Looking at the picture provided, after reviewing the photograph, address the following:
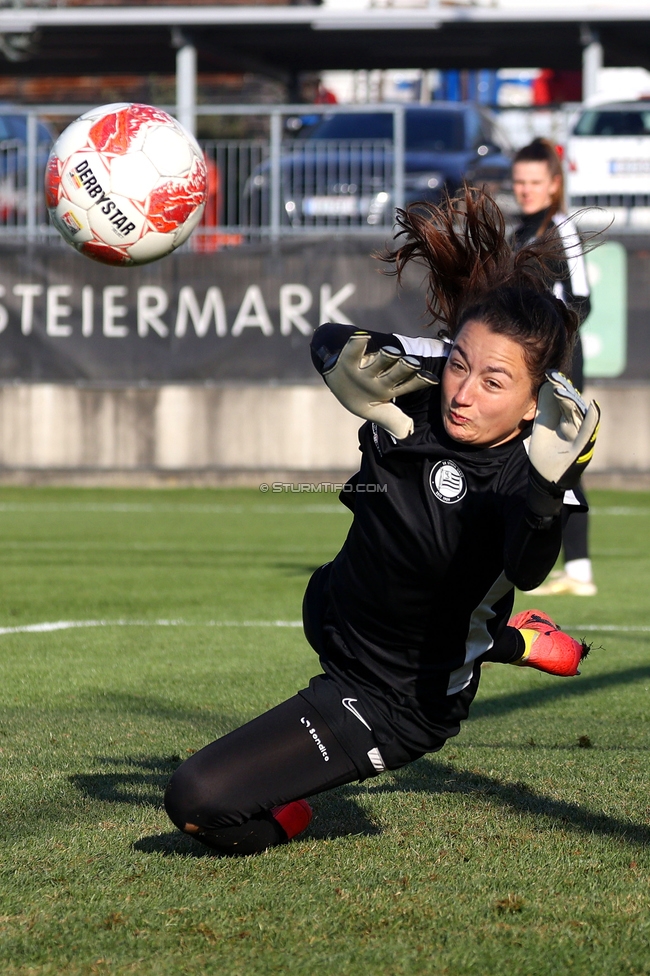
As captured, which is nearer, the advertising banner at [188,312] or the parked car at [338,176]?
the advertising banner at [188,312]

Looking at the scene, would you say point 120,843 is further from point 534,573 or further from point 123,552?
point 123,552

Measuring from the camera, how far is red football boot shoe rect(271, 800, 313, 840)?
3359 mm

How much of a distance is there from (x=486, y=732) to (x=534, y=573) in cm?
194

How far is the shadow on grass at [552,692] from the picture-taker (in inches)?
201

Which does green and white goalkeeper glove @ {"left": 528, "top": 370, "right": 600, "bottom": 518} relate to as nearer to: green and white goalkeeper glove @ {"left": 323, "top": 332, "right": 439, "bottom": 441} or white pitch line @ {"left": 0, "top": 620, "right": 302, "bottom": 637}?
green and white goalkeeper glove @ {"left": 323, "top": 332, "right": 439, "bottom": 441}

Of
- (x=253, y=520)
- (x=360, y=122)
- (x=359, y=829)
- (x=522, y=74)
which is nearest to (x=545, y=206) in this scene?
(x=359, y=829)

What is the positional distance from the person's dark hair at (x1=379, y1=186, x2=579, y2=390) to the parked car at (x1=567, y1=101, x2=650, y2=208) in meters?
12.6

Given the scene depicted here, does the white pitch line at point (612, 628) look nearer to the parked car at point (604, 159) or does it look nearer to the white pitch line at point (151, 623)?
the white pitch line at point (151, 623)

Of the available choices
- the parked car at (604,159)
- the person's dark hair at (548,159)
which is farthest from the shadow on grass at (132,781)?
the parked car at (604,159)

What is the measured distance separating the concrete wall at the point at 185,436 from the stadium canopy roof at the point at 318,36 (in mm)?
7765

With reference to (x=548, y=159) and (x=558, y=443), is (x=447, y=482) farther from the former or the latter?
(x=548, y=159)

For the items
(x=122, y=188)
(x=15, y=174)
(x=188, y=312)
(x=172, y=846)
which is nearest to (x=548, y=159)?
(x=122, y=188)

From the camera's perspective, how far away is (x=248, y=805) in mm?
3182

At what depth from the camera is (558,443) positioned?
2730 mm
